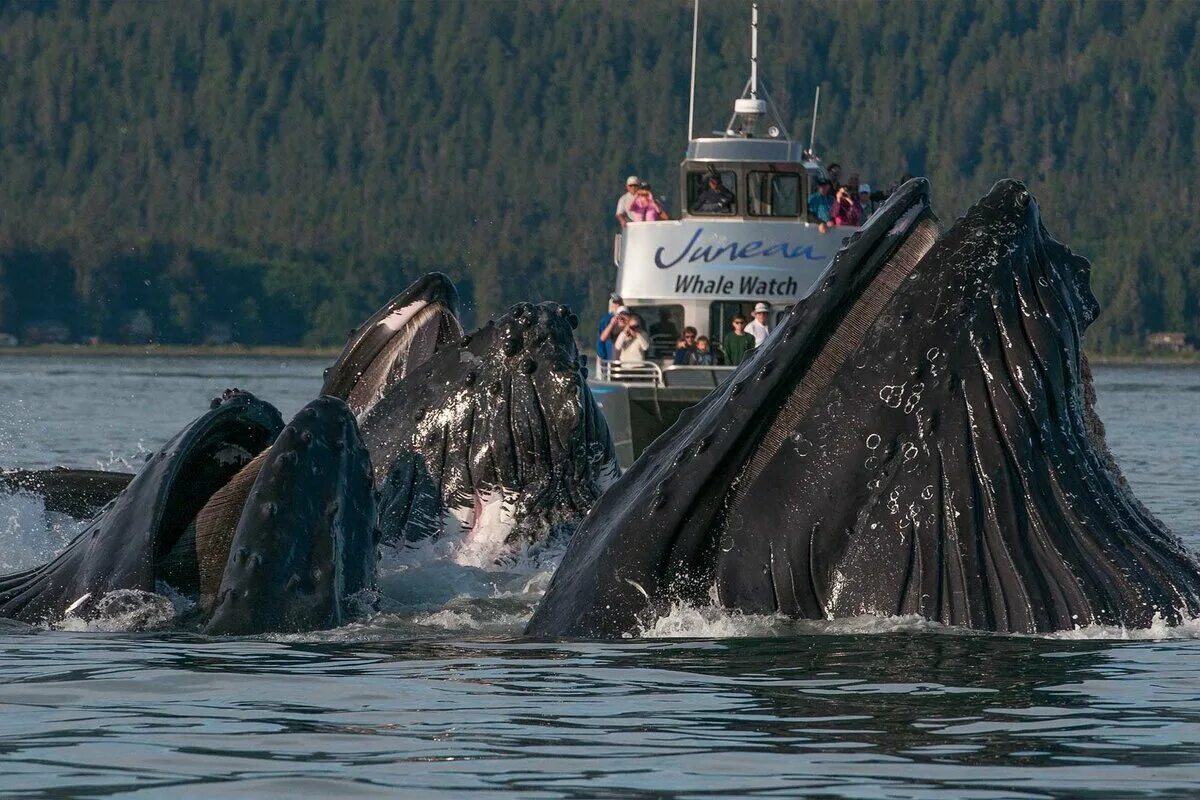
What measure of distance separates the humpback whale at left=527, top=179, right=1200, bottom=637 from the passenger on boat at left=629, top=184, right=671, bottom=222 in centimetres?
2895

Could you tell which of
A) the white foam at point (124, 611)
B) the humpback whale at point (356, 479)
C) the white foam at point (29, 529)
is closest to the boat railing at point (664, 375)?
the humpback whale at point (356, 479)

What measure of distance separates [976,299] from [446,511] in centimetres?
492

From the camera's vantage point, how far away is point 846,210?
115ft

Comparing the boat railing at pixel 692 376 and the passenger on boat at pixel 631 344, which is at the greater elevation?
the passenger on boat at pixel 631 344

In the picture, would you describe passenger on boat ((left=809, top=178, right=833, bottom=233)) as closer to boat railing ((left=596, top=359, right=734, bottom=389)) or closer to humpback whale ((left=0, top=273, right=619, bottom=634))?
boat railing ((left=596, top=359, right=734, bottom=389))

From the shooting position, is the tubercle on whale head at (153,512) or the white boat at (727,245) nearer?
the tubercle on whale head at (153,512)

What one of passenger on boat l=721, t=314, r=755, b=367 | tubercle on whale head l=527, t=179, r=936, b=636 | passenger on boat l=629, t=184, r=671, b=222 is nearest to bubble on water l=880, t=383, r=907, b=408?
tubercle on whale head l=527, t=179, r=936, b=636

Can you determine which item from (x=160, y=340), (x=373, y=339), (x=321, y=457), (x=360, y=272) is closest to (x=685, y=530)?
(x=321, y=457)

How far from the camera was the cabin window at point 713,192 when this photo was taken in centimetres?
3672

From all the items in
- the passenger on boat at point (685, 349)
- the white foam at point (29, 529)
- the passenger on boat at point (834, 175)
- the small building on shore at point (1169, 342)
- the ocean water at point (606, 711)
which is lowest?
the small building on shore at point (1169, 342)

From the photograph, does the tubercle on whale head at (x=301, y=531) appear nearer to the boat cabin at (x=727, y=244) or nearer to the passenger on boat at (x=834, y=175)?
the boat cabin at (x=727, y=244)

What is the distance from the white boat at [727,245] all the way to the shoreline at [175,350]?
9881cm

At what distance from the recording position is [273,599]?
28.5 ft

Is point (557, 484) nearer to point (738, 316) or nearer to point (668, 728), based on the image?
point (668, 728)
